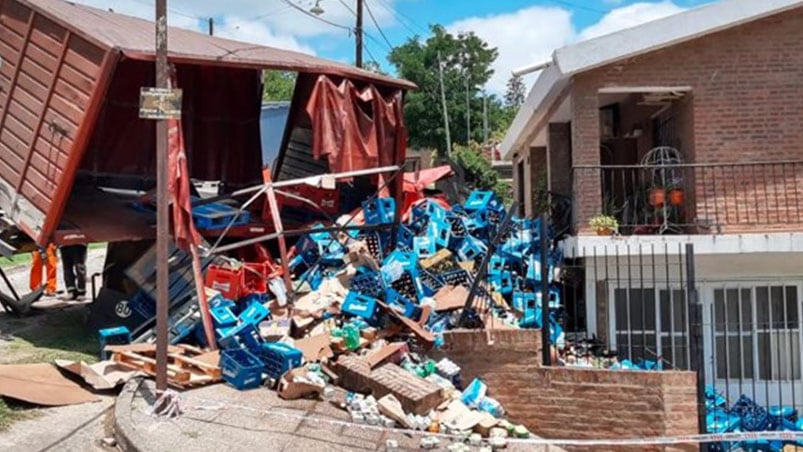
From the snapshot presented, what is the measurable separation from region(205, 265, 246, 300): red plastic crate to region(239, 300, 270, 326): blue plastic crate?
0.27 m

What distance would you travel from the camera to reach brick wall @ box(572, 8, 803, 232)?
32.6 feet

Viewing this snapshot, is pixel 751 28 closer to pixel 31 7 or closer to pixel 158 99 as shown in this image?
pixel 158 99

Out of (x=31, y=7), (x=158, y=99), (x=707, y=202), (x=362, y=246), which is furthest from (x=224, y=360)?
(x=707, y=202)

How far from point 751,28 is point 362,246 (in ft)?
20.1

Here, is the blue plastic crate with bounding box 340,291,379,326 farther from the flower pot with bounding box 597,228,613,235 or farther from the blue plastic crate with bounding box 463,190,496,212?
the blue plastic crate with bounding box 463,190,496,212

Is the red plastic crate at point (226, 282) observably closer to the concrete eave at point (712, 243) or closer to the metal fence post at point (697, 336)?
the concrete eave at point (712, 243)

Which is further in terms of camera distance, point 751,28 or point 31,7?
point 751,28

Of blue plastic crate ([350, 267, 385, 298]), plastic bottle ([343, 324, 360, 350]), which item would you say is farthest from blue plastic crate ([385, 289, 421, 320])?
plastic bottle ([343, 324, 360, 350])

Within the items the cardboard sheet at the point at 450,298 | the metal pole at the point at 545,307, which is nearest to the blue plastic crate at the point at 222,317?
the cardboard sheet at the point at 450,298

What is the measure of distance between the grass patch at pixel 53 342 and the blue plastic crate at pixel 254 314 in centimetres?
169

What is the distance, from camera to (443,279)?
10227mm

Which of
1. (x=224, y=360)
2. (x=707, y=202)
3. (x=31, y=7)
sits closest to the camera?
(x=224, y=360)

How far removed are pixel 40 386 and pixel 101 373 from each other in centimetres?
55

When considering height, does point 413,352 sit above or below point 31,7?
below
